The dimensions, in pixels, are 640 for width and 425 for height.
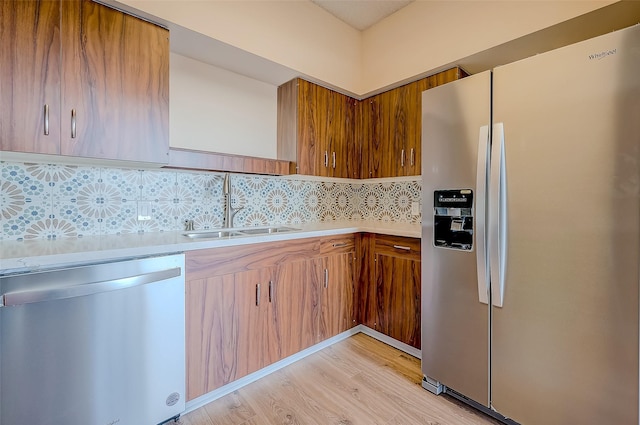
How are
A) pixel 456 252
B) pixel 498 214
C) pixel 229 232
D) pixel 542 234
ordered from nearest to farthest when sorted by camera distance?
pixel 542 234, pixel 498 214, pixel 456 252, pixel 229 232

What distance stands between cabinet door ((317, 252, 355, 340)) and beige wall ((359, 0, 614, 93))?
1.56 metres

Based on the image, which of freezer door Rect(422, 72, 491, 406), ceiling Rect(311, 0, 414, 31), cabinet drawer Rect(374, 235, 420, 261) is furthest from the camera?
ceiling Rect(311, 0, 414, 31)

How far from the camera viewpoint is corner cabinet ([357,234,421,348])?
2.08 metres

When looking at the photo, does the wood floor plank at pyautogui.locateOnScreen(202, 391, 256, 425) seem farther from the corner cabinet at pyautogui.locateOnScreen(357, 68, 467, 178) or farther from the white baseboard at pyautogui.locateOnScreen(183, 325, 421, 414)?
the corner cabinet at pyautogui.locateOnScreen(357, 68, 467, 178)

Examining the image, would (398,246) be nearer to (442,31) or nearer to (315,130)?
(315,130)

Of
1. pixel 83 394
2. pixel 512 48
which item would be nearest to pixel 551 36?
pixel 512 48

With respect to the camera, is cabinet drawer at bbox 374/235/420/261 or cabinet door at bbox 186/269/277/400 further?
cabinet drawer at bbox 374/235/420/261

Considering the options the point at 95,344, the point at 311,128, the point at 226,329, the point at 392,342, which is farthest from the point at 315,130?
the point at 95,344

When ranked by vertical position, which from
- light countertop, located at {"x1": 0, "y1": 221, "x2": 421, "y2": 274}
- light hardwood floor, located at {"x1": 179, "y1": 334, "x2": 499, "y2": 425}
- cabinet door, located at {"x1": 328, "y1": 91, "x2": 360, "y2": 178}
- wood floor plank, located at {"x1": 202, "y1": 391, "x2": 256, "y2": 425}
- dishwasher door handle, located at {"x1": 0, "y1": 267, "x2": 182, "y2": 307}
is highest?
cabinet door, located at {"x1": 328, "y1": 91, "x2": 360, "y2": 178}

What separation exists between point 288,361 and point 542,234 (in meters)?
1.72

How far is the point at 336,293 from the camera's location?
2.28 m

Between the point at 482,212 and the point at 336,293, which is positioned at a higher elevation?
the point at 482,212

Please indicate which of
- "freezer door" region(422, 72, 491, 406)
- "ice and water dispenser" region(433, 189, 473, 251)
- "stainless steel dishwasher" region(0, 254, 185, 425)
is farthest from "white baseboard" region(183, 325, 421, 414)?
"ice and water dispenser" region(433, 189, 473, 251)

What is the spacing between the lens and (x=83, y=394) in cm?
118
